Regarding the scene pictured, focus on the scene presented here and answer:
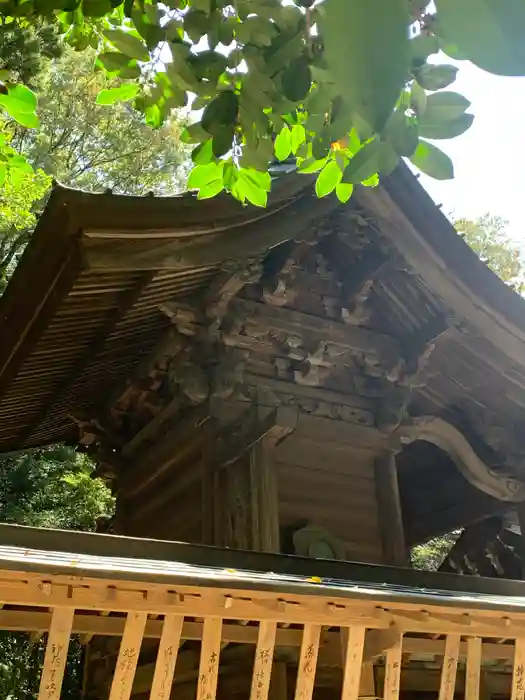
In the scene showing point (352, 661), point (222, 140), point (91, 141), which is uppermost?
point (91, 141)

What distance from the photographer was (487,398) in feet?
16.5

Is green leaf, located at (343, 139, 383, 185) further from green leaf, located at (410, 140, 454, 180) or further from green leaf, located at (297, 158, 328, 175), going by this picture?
green leaf, located at (297, 158, 328, 175)

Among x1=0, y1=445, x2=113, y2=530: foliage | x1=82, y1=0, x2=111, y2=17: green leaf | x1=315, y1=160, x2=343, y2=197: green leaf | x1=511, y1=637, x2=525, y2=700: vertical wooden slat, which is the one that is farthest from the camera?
x1=0, y1=445, x2=113, y2=530: foliage

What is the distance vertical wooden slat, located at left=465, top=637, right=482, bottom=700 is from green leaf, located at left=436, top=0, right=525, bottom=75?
2.50m

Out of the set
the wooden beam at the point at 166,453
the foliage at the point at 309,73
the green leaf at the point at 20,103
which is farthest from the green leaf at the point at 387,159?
the wooden beam at the point at 166,453

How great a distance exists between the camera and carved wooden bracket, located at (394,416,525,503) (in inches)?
181

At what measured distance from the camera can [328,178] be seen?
1598mm

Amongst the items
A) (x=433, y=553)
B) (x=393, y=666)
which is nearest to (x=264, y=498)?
(x=393, y=666)

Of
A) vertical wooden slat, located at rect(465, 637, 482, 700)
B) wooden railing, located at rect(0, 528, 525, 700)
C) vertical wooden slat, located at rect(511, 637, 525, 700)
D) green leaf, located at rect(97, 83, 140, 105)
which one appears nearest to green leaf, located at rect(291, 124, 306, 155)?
green leaf, located at rect(97, 83, 140, 105)

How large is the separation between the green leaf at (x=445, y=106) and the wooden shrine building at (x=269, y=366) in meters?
2.05

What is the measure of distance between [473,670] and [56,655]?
1568mm

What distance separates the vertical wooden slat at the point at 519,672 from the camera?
2.71 m

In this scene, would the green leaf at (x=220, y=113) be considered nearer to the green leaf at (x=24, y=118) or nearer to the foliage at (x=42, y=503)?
the green leaf at (x=24, y=118)

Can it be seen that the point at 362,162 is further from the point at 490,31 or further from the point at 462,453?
the point at 462,453
